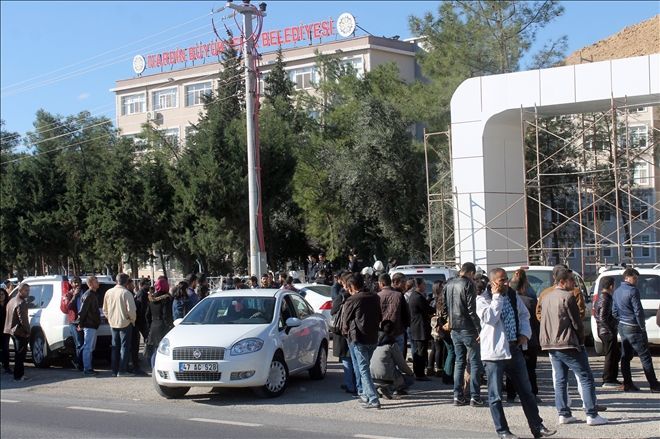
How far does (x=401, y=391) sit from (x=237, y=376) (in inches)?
93.2

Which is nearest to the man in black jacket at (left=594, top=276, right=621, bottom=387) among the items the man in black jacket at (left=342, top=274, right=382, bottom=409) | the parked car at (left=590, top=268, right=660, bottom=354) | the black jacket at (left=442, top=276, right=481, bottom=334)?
the black jacket at (left=442, top=276, right=481, bottom=334)

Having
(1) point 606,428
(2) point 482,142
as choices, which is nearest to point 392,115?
(2) point 482,142

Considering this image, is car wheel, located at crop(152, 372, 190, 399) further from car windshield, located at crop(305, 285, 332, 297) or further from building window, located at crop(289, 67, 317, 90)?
building window, located at crop(289, 67, 317, 90)

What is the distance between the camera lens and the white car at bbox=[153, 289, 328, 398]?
12.1 m

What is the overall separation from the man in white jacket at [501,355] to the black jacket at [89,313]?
8.38 metres

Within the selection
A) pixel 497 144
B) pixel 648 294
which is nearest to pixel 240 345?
pixel 648 294

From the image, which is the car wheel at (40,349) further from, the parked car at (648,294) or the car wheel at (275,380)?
the parked car at (648,294)

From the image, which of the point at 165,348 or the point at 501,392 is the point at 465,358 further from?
the point at 165,348

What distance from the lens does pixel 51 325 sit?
16594mm

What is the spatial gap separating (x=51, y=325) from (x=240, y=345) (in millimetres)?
5868

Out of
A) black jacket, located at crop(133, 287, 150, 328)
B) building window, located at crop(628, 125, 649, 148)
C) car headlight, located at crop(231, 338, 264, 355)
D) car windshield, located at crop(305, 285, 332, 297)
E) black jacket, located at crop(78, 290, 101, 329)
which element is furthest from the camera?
building window, located at crop(628, 125, 649, 148)

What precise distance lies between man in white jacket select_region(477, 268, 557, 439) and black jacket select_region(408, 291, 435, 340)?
425cm

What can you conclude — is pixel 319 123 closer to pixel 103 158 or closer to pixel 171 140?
pixel 171 140

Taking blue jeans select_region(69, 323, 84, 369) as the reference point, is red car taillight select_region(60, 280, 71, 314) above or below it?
above
